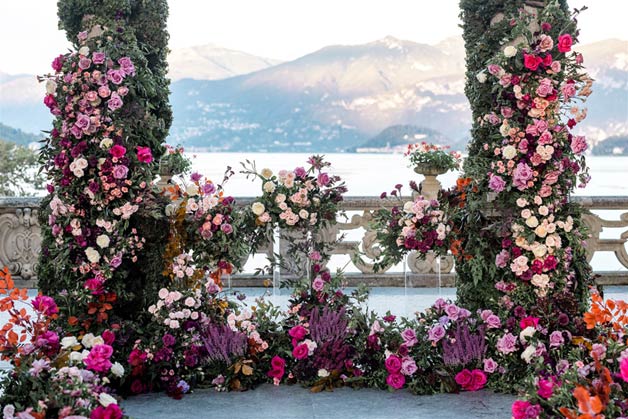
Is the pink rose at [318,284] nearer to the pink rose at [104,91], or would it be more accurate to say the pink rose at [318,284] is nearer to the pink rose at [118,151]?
the pink rose at [118,151]

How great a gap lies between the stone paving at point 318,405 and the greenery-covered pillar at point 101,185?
68 centimetres

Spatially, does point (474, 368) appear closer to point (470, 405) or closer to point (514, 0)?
point (470, 405)

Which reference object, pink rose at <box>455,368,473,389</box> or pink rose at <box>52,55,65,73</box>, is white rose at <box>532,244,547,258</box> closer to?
pink rose at <box>455,368,473,389</box>

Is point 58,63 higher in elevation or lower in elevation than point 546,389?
higher

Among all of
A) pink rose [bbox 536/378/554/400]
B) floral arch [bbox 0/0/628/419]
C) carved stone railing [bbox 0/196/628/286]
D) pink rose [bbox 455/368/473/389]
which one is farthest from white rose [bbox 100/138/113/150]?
carved stone railing [bbox 0/196/628/286]

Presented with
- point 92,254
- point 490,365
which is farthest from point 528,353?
point 92,254

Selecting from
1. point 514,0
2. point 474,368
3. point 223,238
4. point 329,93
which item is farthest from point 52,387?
point 329,93

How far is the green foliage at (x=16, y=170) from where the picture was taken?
14.5 metres

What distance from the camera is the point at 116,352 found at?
470 cm

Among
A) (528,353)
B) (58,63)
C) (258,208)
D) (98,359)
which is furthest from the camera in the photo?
(258,208)

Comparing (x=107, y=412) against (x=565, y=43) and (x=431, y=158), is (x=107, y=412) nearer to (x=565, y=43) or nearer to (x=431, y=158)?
(x=565, y=43)

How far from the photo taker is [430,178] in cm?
884

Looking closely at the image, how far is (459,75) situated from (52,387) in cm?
2846

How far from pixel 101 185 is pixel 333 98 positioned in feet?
76.7
